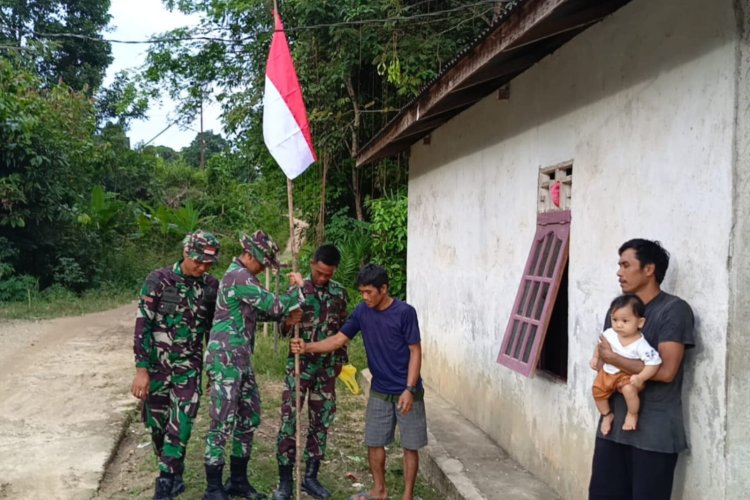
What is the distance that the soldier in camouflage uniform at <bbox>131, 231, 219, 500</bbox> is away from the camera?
4629 mm

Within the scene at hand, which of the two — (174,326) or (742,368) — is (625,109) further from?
(174,326)

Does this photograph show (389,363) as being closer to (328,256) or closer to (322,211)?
(328,256)

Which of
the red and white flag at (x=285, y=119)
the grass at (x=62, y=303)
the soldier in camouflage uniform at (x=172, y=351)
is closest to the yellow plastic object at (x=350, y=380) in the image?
the soldier in camouflage uniform at (x=172, y=351)

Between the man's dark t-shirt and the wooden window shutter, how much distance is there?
61.0 inches

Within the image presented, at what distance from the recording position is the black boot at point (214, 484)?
15.0 feet

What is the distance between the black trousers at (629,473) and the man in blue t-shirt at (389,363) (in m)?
1.36

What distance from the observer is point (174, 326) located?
4.74 meters

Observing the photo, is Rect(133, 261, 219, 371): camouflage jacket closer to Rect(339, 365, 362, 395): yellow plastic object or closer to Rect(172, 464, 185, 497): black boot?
Rect(172, 464, 185, 497): black boot

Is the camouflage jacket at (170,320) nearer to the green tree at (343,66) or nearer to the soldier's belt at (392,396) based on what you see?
the soldier's belt at (392,396)

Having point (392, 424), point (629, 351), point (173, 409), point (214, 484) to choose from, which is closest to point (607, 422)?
point (629, 351)

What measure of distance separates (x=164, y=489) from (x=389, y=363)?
69.6 inches

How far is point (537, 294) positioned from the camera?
489cm

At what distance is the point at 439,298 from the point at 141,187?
20.6 meters

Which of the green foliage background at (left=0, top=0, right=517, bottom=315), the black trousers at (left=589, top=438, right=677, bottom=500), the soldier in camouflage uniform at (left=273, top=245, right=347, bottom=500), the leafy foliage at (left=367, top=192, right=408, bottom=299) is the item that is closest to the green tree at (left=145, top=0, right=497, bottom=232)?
the green foliage background at (left=0, top=0, right=517, bottom=315)
